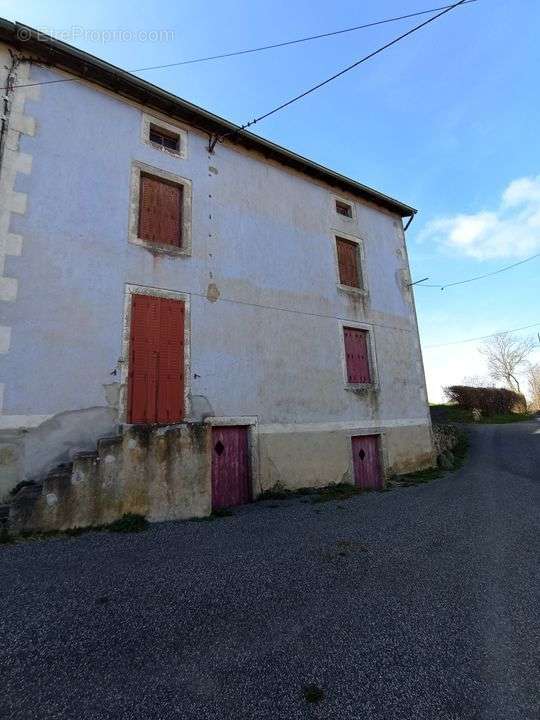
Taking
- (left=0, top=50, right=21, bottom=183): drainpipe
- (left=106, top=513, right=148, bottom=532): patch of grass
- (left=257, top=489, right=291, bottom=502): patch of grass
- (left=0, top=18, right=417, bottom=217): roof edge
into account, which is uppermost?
(left=0, top=18, right=417, bottom=217): roof edge

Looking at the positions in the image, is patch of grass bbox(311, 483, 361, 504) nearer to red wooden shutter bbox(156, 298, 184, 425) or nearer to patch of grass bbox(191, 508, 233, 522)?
patch of grass bbox(191, 508, 233, 522)

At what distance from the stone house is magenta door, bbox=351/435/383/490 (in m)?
0.05

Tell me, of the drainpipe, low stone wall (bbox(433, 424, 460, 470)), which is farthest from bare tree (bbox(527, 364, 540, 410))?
the drainpipe

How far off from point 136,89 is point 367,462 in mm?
10656

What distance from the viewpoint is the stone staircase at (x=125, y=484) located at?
4.98m

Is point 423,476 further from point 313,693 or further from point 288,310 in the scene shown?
point 313,693

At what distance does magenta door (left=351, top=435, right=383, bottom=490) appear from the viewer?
9680mm

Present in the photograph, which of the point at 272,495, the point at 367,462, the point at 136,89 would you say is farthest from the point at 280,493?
the point at 136,89

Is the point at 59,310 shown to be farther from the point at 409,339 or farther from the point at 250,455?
the point at 409,339

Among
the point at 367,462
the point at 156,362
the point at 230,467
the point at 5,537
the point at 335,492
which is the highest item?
the point at 156,362

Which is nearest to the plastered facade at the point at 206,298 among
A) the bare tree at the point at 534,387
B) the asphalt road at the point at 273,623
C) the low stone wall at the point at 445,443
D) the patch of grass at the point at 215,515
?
the low stone wall at the point at 445,443

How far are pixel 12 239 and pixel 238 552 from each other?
6.26m

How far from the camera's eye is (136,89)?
8016 millimetres

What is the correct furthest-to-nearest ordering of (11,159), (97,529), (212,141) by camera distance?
(212,141)
(11,159)
(97,529)
